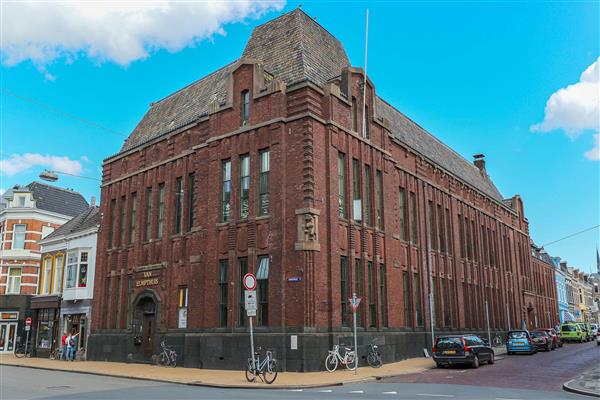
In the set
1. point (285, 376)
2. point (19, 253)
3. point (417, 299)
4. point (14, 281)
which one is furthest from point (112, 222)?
point (417, 299)

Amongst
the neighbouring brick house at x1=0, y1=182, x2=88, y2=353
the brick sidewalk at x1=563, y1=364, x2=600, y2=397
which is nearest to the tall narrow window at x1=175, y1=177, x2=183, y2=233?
the brick sidewalk at x1=563, y1=364, x2=600, y2=397

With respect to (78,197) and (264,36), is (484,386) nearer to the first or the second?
(264,36)

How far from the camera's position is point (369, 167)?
88.4ft

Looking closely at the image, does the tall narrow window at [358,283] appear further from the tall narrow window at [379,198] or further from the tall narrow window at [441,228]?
the tall narrow window at [441,228]

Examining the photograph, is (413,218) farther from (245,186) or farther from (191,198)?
(191,198)

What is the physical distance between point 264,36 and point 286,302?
15.6 meters

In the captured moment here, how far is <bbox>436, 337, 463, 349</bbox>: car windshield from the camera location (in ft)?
75.6

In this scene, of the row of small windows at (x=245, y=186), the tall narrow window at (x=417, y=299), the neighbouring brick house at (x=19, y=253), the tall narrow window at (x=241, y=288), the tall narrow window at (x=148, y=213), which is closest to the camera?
the tall narrow window at (x=241, y=288)

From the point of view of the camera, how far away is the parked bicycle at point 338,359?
831 inches

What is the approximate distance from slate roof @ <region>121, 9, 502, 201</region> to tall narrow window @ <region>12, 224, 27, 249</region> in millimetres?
15728

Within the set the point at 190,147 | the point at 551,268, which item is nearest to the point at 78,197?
the point at 190,147

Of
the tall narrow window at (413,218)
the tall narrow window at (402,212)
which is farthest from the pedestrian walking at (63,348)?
the tall narrow window at (413,218)

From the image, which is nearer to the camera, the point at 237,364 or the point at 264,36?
the point at 237,364

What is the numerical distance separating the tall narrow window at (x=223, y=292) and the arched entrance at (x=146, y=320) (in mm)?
5283
